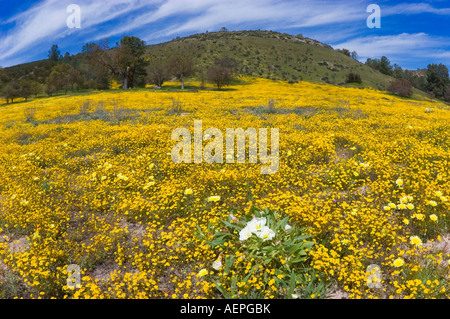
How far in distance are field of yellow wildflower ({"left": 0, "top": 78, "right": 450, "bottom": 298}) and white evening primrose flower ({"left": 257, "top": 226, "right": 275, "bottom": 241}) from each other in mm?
25

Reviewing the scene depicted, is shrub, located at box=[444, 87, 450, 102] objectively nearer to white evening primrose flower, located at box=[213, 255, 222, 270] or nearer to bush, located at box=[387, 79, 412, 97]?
bush, located at box=[387, 79, 412, 97]

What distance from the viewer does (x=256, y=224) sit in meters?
4.94

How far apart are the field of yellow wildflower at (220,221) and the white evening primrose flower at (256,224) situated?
0.23 metres

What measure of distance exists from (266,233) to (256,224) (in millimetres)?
328

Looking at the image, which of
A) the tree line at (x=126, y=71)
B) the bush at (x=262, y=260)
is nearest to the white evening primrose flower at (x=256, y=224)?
the bush at (x=262, y=260)

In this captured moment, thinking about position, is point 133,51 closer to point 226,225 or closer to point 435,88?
point 226,225

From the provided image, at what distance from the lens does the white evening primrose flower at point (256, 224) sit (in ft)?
15.9

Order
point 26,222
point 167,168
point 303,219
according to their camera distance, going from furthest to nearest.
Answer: point 167,168 < point 26,222 < point 303,219

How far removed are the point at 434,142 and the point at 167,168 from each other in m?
10.3

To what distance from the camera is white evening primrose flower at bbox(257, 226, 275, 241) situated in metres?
4.59

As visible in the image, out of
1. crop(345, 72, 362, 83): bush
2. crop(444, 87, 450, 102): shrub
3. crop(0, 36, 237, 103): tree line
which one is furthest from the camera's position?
crop(444, 87, 450, 102): shrub

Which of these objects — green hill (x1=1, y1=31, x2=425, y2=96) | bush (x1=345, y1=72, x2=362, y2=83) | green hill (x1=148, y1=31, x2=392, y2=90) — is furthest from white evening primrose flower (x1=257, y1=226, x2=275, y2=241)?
bush (x1=345, y1=72, x2=362, y2=83)
